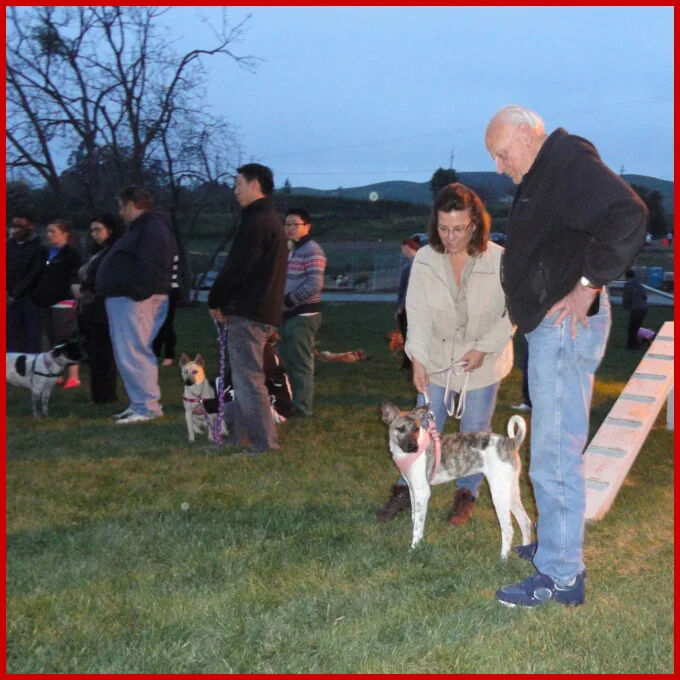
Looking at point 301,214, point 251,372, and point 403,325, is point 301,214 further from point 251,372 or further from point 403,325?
point 403,325

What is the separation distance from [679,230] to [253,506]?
3.28m

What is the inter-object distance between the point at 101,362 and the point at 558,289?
6951mm

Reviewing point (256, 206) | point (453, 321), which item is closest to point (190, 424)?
point (256, 206)

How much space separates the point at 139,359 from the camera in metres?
8.32

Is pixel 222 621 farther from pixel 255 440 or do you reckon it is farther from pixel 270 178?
pixel 270 178

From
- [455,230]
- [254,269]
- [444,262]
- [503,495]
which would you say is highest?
[455,230]

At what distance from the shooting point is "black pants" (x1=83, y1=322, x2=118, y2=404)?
917cm

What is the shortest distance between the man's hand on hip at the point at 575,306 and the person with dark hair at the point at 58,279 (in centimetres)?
771

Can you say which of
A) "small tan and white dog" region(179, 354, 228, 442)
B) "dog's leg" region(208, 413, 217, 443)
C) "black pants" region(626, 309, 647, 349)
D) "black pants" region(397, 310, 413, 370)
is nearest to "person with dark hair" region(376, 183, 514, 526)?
"dog's leg" region(208, 413, 217, 443)

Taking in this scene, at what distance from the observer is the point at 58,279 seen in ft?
32.9

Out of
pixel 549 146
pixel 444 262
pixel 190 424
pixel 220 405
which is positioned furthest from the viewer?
pixel 190 424

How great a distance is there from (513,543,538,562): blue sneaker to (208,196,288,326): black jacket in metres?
3.00

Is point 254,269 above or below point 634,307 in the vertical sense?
above

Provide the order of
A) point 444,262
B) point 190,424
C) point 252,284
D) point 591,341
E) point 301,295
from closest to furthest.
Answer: point 591,341 < point 444,262 < point 252,284 < point 190,424 < point 301,295
